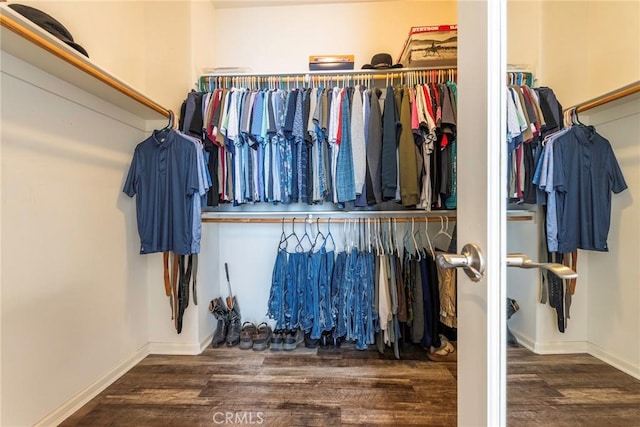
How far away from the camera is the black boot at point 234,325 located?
84.5 inches

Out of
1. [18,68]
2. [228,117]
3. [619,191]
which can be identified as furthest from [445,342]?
[18,68]

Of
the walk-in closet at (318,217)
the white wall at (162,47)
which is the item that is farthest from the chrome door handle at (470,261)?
the white wall at (162,47)

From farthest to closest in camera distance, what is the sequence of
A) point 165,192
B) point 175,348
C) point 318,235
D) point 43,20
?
point 318,235
point 175,348
point 165,192
point 43,20

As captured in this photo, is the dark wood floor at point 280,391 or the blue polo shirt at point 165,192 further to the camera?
the blue polo shirt at point 165,192

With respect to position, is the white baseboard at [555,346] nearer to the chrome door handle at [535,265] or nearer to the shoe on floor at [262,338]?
the chrome door handle at [535,265]

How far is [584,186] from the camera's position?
61cm

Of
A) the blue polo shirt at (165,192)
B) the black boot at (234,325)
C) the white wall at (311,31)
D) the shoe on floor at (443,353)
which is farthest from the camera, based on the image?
the white wall at (311,31)

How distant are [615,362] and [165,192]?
212 centimetres

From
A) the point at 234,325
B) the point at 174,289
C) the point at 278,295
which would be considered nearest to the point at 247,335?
the point at 234,325

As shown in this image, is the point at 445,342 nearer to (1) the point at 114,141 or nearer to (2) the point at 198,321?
(2) the point at 198,321

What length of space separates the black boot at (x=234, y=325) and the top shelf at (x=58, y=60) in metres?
1.64

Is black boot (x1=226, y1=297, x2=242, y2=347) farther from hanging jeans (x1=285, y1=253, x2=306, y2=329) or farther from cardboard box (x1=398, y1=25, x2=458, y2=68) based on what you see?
cardboard box (x1=398, y1=25, x2=458, y2=68)

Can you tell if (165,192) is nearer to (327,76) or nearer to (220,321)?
(220,321)

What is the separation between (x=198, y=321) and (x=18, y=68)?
1.75m
